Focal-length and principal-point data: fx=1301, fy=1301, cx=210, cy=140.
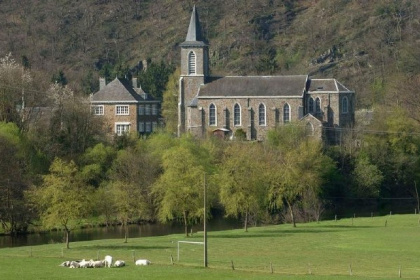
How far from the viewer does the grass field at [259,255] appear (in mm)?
54594

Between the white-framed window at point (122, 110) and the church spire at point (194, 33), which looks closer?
the church spire at point (194, 33)

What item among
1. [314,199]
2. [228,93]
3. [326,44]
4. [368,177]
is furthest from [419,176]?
[326,44]

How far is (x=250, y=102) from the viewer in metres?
125

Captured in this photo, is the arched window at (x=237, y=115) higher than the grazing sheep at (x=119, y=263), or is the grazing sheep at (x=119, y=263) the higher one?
the arched window at (x=237, y=115)

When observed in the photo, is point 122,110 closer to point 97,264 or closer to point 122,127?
point 122,127

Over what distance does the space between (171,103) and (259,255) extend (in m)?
79.1

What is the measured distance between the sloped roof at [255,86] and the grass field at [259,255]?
43.1 m

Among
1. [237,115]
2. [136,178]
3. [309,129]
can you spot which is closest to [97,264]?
[136,178]

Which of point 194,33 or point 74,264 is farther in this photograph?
point 194,33

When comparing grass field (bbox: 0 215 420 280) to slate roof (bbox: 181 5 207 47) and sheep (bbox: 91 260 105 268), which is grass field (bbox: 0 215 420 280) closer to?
sheep (bbox: 91 260 105 268)

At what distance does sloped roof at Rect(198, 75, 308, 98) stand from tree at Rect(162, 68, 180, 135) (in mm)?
8198

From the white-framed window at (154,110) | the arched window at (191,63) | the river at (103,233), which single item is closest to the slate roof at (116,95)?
the white-framed window at (154,110)

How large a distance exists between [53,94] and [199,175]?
3267cm

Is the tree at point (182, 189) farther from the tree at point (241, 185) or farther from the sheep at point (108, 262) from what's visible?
the sheep at point (108, 262)
